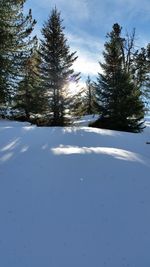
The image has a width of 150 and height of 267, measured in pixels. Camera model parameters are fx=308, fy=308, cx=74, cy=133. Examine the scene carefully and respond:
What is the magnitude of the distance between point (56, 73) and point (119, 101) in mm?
5168

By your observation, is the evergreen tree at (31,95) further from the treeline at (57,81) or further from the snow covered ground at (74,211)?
the snow covered ground at (74,211)

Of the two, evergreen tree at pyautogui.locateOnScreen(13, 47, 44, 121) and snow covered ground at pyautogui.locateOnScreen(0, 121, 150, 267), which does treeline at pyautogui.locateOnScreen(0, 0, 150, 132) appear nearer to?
evergreen tree at pyautogui.locateOnScreen(13, 47, 44, 121)

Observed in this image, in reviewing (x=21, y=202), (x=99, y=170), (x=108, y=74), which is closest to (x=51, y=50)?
(x=108, y=74)

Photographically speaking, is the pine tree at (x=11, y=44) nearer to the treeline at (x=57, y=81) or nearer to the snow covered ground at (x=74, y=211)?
the treeline at (x=57, y=81)

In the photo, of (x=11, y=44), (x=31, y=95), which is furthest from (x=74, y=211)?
(x=31, y=95)

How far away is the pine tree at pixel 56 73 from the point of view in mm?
22875

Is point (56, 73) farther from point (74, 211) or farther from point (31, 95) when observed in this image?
point (74, 211)

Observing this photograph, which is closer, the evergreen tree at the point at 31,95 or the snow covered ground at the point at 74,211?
the snow covered ground at the point at 74,211

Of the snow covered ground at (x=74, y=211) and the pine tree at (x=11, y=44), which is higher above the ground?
the pine tree at (x=11, y=44)

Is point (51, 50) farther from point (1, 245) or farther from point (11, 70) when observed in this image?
point (1, 245)

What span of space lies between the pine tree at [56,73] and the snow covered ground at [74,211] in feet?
50.0

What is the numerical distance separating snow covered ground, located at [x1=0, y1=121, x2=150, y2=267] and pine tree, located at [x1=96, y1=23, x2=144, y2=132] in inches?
537

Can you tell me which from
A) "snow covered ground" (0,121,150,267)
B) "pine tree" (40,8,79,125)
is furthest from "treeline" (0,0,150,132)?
"snow covered ground" (0,121,150,267)

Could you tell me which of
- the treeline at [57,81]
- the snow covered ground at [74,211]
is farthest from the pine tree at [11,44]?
the snow covered ground at [74,211]
